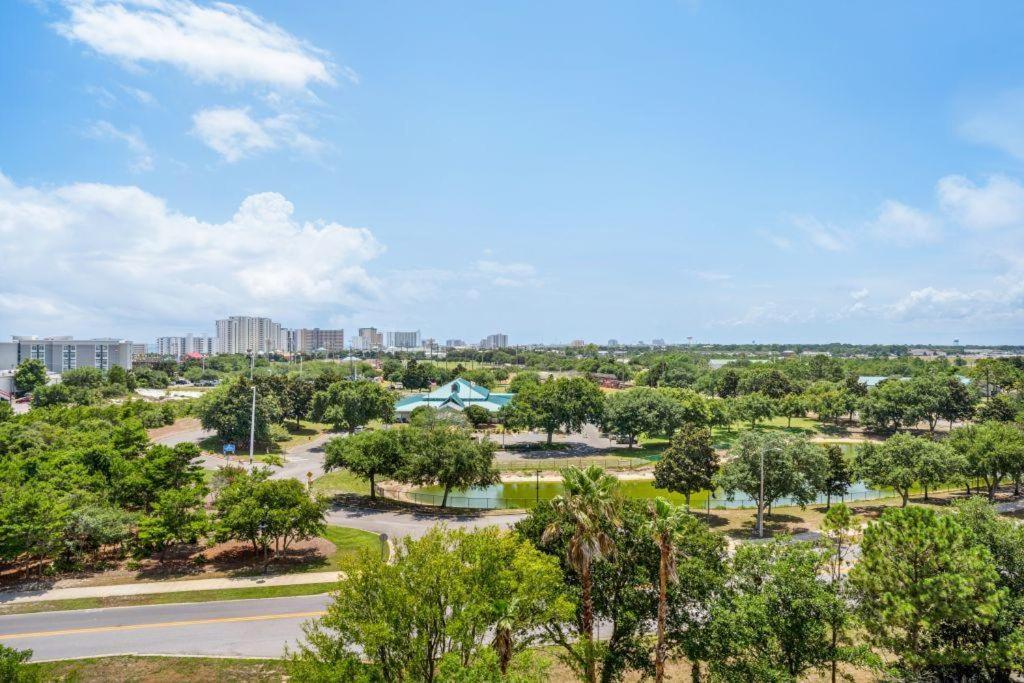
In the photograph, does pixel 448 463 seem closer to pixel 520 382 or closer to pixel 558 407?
pixel 558 407

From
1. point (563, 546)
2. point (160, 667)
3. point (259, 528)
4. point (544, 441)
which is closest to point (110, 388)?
point (544, 441)

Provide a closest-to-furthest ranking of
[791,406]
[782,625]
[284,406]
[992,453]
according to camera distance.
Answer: [782,625]
[992,453]
[284,406]
[791,406]

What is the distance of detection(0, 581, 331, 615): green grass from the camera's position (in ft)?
86.0

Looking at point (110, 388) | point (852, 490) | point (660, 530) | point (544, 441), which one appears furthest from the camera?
point (110, 388)

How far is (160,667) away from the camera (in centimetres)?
2097

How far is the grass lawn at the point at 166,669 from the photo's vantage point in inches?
798

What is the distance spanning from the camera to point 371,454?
4303 cm

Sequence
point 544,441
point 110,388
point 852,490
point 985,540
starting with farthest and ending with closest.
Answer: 1. point 110,388
2. point 544,441
3. point 852,490
4. point 985,540

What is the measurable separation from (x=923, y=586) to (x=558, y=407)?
53807 mm

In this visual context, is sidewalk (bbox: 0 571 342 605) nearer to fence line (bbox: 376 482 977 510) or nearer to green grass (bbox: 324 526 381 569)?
green grass (bbox: 324 526 381 569)

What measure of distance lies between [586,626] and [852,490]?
44.8 metres

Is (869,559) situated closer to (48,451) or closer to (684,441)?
(684,441)

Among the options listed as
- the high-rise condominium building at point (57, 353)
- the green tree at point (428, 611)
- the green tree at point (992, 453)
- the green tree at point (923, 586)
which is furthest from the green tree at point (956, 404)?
the high-rise condominium building at point (57, 353)

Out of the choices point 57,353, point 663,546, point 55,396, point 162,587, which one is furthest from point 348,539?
point 57,353
